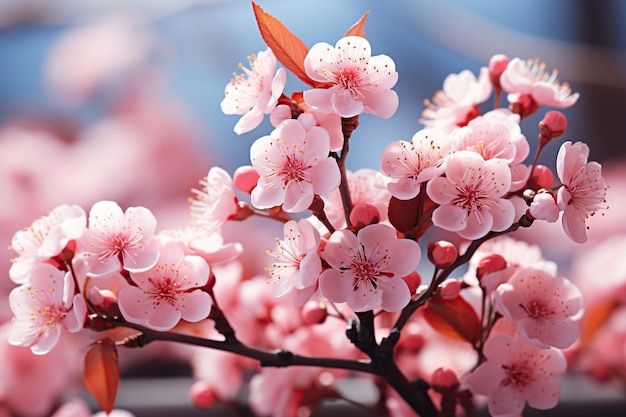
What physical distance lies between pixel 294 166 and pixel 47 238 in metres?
0.14

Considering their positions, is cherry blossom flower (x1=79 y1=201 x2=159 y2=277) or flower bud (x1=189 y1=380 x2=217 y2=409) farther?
flower bud (x1=189 y1=380 x2=217 y2=409)

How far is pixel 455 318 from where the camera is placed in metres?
0.43

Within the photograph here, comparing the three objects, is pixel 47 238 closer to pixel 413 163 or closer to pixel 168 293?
pixel 168 293

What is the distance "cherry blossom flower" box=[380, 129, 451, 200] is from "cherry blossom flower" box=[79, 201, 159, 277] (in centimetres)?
13

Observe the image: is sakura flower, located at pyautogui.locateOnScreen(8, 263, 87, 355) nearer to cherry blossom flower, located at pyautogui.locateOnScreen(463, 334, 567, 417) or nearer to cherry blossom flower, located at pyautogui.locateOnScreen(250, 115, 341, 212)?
cherry blossom flower, located at pyautogui.locateOnScreen(250, 115, 341, 212)

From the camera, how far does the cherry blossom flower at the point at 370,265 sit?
0.35 m

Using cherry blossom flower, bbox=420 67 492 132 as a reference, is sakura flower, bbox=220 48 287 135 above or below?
above

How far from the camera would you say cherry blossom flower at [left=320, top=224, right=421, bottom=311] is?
13.6 inches

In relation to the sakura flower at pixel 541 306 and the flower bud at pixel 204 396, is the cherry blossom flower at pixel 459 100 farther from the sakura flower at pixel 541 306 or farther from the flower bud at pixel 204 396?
the flower bud at pixel 204 396

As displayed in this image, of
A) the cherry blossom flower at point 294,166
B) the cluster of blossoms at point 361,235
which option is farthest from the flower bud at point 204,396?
the cherry blossom flower at point 294,166

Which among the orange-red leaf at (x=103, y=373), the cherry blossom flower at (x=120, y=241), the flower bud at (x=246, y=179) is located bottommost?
the orange-red leaf at (x=103, y=373)

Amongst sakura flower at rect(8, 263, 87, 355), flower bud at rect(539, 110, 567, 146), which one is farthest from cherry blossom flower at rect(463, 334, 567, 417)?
sakura flower at rect(8, 263, 87, 355)

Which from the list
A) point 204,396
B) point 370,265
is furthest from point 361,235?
point 204,396

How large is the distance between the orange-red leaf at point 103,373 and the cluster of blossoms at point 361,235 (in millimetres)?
10
